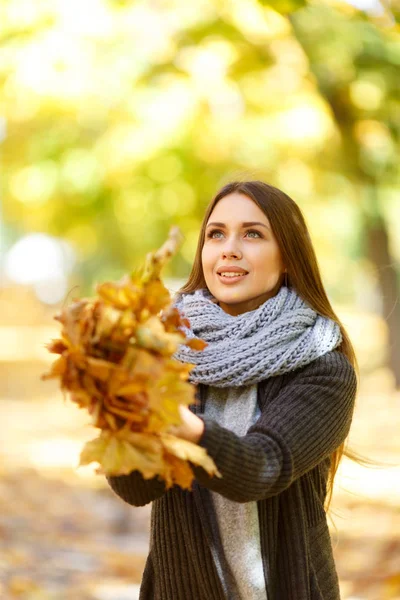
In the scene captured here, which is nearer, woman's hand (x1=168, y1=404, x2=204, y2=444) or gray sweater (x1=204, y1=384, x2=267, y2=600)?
woman's hand (x1=168, y1=404, x2=204, y2=444)

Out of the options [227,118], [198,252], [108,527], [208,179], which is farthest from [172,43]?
[198,252]

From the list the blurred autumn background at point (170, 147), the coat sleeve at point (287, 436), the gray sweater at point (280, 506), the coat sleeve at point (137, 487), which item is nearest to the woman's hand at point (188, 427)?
the coat sleeve at point (287, 436)

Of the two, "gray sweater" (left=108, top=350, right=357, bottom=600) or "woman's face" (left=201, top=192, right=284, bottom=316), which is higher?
"woman's face" (left=201, top=192, right=284, bottom=316)

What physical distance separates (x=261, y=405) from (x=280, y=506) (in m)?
0.24

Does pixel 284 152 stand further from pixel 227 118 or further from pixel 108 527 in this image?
pixel 108 527

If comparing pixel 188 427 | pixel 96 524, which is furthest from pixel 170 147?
pixel 188 427

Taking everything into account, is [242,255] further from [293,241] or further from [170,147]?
[170,147]

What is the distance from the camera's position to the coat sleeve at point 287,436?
5.52ft

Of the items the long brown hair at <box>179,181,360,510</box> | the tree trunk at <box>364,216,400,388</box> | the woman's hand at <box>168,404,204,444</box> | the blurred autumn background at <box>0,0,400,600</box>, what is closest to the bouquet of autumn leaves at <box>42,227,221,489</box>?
the woman's hand at <box>168,404,204,444</box>

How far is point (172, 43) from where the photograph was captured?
6809 millimetres

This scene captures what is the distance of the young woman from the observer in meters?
1.96

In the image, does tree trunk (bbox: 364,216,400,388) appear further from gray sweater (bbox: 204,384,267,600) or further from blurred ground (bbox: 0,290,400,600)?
gray sweater (bbox: 204,384,267,600)

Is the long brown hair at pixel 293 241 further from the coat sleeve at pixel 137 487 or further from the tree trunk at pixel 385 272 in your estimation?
the tree trunk at pixel 385 272

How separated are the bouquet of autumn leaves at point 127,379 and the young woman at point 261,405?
34cm
